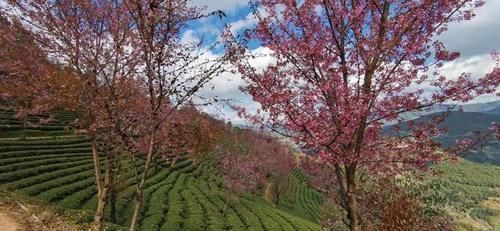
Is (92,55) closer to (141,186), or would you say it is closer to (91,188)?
(141,186)

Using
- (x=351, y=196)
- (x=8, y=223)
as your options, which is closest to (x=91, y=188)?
(x=8, y=223)

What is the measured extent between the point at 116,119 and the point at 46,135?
2393 inches

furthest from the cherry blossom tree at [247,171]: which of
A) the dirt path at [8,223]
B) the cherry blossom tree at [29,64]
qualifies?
the cherry blossom tree at [29,64]

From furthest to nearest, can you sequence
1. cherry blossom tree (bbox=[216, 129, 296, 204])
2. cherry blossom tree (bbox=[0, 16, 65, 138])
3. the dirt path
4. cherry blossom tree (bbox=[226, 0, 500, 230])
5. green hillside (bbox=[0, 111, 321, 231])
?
cherry blossom tree (bbox=[216, 129, 296, 204]) < green hillside (bbox=[0, 111, 321, 231]) < the dirt path < cherry blossom tree (bbox=[0, 16, 65, 138]) < cherry blossom tree (bbox=[226, 0, 500, 230])

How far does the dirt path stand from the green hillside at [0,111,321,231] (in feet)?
9.31

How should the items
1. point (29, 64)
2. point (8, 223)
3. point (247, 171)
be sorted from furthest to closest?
point (247, 171)
point (8, 223)
point (29, 64)

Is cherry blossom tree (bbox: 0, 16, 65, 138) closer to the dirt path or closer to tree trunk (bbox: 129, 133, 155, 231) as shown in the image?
the dirt path

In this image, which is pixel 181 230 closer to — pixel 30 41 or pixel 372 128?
pixel 30 41

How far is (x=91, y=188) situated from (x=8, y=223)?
27.4m

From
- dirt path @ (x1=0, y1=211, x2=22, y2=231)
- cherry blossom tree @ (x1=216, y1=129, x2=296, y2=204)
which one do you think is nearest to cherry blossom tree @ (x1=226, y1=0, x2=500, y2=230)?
dirt path @ (x1=0, y1=211, x2=22, y2=231)

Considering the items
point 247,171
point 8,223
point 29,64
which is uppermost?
point 29,64

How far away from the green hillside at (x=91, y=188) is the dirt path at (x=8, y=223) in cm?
284

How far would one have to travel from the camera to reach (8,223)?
14.2 meters

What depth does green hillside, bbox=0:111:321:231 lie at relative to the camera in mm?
35531
